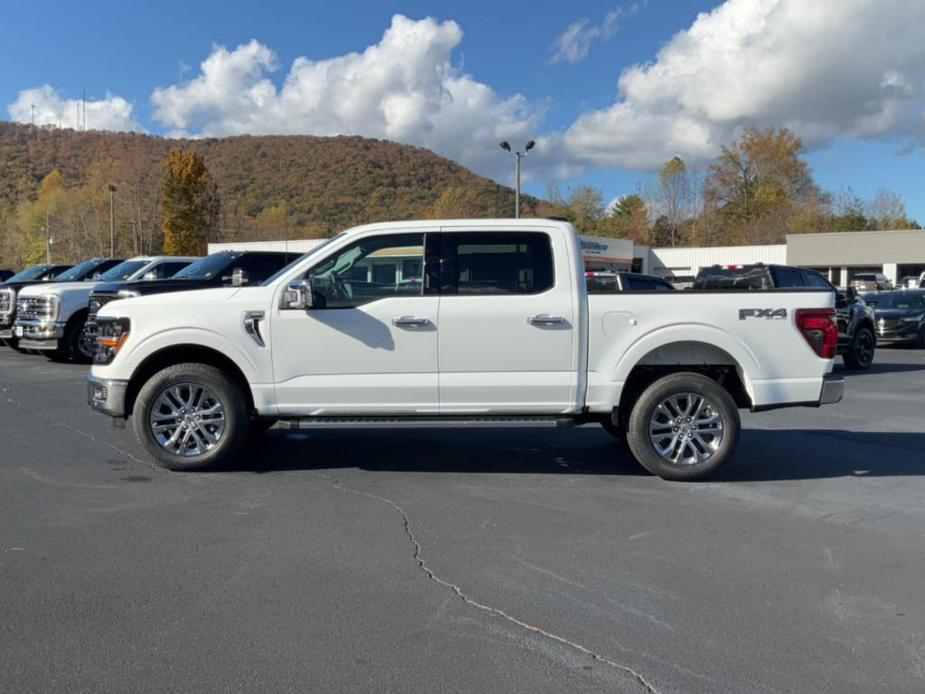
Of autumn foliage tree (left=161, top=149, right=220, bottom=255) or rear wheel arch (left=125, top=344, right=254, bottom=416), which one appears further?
autumn foliage tree (left=161, top=149, right=220, bottom=255)

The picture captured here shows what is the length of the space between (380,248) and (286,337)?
106 cm

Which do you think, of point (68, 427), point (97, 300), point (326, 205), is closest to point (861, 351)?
point (68, 427)

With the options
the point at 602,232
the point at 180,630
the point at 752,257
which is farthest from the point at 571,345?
the point at 602,232

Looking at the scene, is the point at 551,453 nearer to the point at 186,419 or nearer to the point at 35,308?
the point at 186,419

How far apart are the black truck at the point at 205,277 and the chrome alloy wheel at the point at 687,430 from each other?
8212 mm

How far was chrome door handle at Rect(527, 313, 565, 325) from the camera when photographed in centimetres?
668

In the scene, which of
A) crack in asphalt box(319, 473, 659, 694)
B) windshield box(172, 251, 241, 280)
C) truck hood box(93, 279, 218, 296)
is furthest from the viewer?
windshield box(172, 251, 241, 280)

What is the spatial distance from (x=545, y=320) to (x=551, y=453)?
1.86 metres

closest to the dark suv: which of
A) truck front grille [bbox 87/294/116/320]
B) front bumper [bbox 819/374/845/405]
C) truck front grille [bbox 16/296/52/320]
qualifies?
front bumper [bbox 819/374/845/405]

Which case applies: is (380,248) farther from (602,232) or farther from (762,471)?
(602,232)

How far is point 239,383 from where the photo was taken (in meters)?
7.02

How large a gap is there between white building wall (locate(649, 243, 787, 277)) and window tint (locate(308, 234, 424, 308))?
54869mm

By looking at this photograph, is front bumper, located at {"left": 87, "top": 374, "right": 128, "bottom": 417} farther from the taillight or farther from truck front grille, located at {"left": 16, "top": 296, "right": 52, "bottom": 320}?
truck front grille, located at {"left": 16, "top": 296, "right": 52, "bottom": 320}

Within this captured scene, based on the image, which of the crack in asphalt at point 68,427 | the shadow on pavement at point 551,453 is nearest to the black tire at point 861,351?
the shadow on pavement at point 551,453
